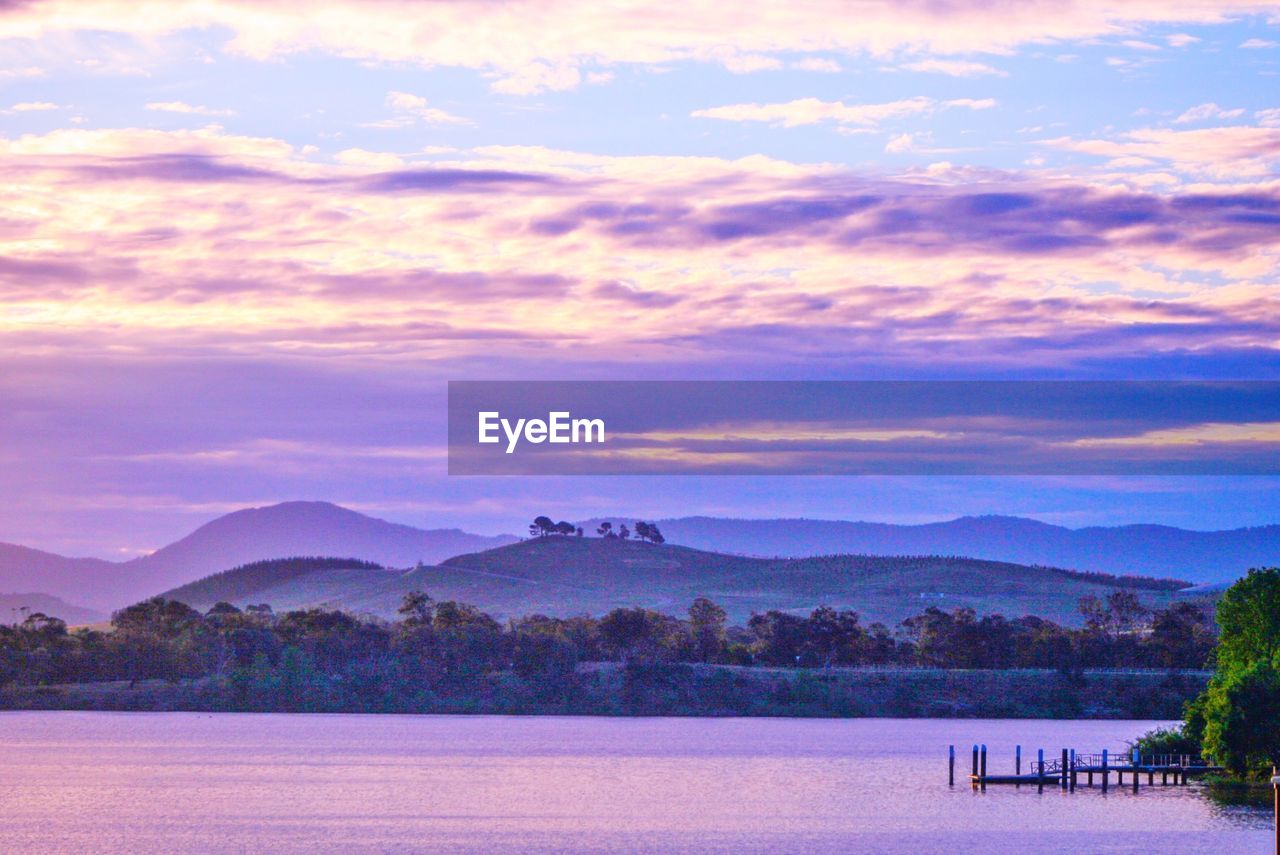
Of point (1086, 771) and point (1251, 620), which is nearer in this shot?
point (1086, 771)

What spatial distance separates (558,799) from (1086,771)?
104 ft

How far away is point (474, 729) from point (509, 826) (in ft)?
294

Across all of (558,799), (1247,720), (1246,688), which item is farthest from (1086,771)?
(558,799)

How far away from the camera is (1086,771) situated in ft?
Result: 354

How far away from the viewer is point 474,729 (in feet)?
585

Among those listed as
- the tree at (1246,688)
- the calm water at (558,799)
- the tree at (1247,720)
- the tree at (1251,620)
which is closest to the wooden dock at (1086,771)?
the calm water at (558,799)

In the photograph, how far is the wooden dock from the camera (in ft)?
355

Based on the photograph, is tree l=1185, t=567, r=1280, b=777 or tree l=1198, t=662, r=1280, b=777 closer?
tree l=1198, t=662, r=1280, b=777

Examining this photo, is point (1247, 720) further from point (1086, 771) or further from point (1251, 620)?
point (1251, 620)

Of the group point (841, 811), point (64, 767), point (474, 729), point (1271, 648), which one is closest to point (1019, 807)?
point (841, 811)

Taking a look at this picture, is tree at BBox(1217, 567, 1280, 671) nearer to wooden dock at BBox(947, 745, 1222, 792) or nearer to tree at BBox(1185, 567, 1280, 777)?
tree at BBox(1185, 567, 1280, 777)

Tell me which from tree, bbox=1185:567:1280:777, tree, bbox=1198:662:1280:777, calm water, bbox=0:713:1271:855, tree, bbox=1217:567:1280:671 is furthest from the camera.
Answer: tree, bbox=1217:567:1280:671

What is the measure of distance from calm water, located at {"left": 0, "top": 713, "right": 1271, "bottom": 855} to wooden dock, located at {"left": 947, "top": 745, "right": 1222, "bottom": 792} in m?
0.99

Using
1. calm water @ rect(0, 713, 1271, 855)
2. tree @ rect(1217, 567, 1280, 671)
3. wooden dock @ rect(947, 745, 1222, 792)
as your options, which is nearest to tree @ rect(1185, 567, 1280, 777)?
tree @ rect(1217, 567, 1280, 671)
